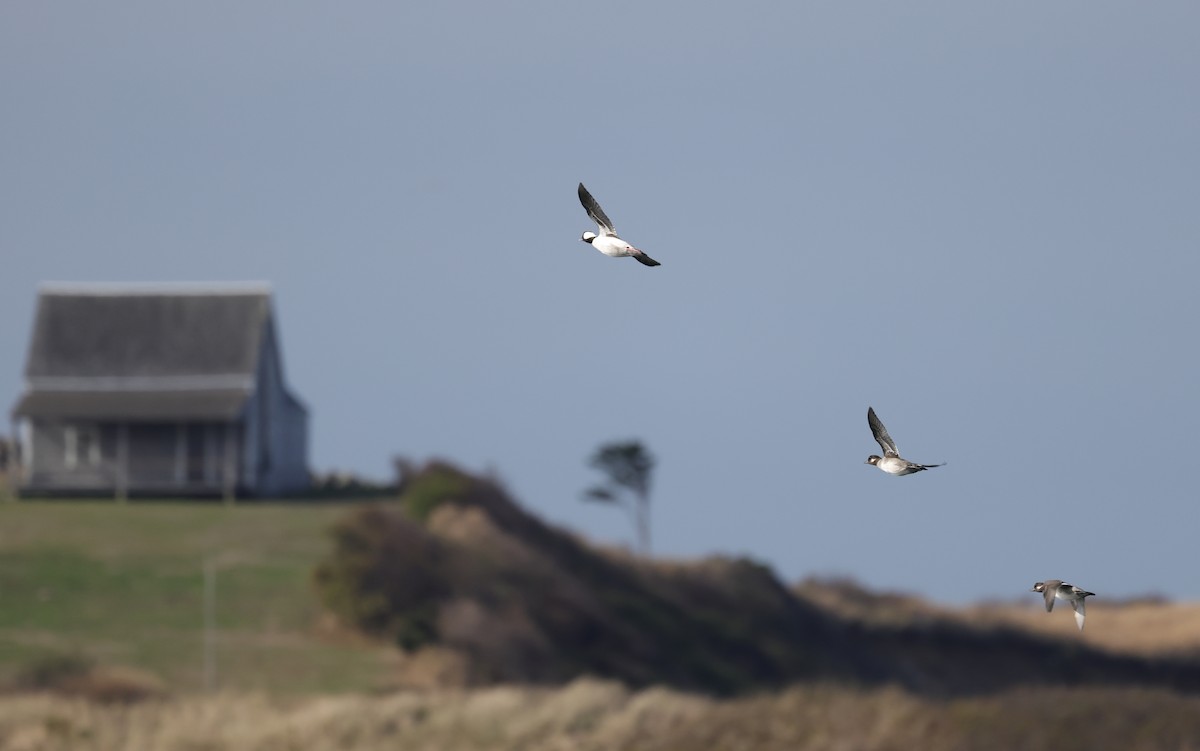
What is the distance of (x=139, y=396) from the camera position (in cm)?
6775

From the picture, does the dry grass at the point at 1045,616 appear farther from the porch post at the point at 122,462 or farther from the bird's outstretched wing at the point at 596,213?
the bird's outstretched wing at the point at 596,213

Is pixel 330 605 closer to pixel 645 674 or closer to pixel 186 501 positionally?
pixel 645 674

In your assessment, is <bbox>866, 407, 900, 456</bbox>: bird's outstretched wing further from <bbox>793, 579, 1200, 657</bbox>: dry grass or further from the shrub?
<bbox>793, 579, 1200, 657</bbox>: dry grass

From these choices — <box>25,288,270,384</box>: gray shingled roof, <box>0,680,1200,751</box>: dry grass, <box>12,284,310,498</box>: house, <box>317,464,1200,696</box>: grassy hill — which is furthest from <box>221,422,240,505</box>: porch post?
<box>0,680,1200,751</box>: dry grass

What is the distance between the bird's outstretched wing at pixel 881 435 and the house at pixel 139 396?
63844mm

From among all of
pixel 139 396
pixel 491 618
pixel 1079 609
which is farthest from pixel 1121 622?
pixel 1079 609

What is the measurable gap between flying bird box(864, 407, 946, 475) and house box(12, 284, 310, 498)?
6386cm

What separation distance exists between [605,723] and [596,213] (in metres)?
32.2

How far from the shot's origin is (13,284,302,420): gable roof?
221 ft

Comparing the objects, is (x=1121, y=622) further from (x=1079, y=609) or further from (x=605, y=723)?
(x=1079, y=609)

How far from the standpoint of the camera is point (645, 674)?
5269 cm

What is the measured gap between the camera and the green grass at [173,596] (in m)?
42.5

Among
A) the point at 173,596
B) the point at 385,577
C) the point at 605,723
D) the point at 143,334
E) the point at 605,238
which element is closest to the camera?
the point at 605,238

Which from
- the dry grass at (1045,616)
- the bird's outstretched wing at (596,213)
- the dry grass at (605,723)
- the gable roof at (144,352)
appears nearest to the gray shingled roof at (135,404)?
the gable roof at (144,352)
